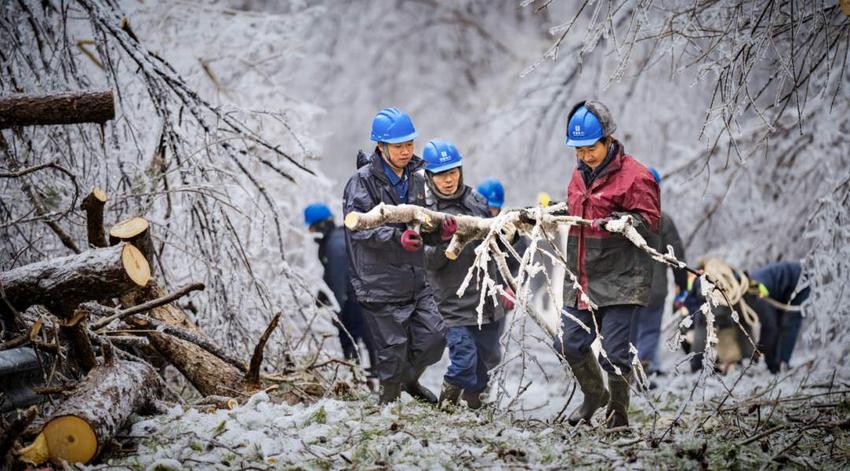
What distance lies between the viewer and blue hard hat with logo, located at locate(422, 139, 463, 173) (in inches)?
248

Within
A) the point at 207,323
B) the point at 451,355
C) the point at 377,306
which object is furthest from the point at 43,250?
the point at 451,355

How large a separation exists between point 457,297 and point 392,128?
4.44 ft

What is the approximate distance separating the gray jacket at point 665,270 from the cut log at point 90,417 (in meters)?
5.18

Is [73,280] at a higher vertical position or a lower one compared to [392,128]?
lower

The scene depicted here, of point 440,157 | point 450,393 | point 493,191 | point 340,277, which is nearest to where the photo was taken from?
point 440,157

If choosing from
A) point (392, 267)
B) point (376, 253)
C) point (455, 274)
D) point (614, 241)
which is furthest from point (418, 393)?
point (614, 241)

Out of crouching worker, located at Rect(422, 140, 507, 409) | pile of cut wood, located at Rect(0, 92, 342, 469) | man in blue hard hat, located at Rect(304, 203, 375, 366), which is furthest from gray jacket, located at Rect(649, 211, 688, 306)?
pile of cut wood, located at Rect(0, 92, 342, 469)

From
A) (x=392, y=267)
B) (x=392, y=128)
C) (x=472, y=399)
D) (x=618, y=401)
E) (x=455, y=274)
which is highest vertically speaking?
(x=392, y=128)

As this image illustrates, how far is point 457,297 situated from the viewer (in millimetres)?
6535

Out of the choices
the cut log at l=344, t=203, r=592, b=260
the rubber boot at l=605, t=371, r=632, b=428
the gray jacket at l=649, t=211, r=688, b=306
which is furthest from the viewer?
the gray jacket at l=649, t=211, r=688, b=306

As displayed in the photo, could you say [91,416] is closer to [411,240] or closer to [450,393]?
[411,240]

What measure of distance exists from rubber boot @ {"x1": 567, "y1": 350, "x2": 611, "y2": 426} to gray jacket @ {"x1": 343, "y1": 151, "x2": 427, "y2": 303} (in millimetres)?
1194

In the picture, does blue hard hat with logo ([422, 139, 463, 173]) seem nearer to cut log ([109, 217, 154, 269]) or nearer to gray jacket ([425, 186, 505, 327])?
gray jacket ([425, 186, 505, 327])

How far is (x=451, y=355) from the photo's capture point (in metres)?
6.54
